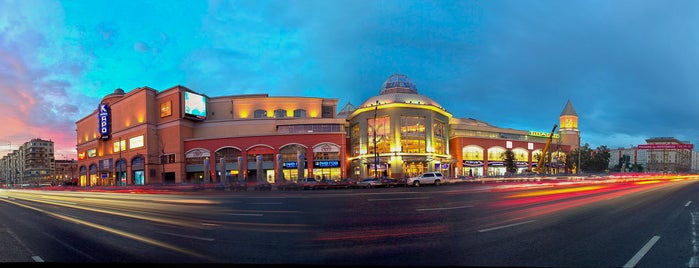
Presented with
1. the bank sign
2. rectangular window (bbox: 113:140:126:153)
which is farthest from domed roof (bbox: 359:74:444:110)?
the bank sign

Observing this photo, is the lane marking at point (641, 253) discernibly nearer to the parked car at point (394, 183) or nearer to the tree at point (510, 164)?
the parked car at point (394, 183)

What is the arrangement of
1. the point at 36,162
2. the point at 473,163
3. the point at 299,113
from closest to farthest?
the point at 473,163 → the point at 299,113 → the point at 36,162

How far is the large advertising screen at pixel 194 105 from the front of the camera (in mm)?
75812

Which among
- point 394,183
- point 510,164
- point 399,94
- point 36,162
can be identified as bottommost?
point 36,162

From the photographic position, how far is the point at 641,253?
7590 millimetres

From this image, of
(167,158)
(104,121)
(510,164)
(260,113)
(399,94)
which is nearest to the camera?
(399,94)

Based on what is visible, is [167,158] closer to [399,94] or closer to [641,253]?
[399,94]

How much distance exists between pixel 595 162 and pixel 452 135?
46.7 metres

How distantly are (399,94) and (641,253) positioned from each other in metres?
65.4

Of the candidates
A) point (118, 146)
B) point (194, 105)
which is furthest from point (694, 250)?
point (118, 146)

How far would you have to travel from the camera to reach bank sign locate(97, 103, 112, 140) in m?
88.8

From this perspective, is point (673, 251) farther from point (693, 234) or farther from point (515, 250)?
point (515, 250)

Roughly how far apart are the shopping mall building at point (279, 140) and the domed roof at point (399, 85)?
28 cm

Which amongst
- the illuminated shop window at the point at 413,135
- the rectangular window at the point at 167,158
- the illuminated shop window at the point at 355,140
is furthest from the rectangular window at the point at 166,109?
the illuminated shop window at the point at 413,135
